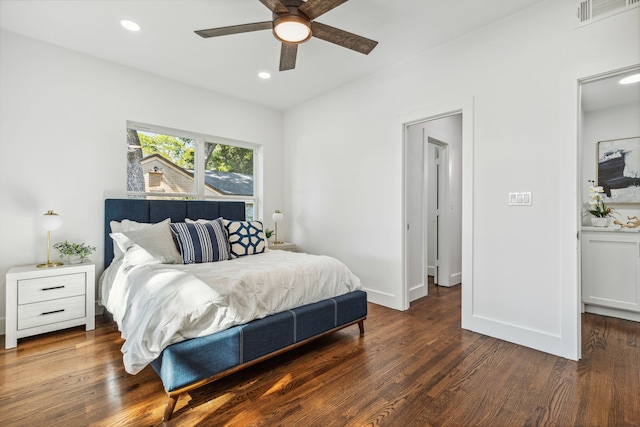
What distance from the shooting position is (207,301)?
6.00 feet

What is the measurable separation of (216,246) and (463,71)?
294 centimetres

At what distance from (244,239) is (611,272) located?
3.89 metres

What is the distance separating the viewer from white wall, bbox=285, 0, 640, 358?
2.29 metres

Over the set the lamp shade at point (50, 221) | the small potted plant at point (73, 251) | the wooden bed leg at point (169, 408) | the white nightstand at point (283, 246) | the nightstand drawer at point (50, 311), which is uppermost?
the lamp shade at point (50, 221)

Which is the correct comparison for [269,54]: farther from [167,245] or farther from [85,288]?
[85,288]

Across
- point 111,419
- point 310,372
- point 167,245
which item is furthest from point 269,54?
point 111,419

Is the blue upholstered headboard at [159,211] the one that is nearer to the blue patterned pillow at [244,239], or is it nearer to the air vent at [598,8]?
the blue patterned pillow at [244,239]

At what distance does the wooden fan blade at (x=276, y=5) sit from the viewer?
1997 millimetres

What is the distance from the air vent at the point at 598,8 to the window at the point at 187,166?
3908 millimetres

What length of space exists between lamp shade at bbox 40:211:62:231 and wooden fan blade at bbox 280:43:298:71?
251cm

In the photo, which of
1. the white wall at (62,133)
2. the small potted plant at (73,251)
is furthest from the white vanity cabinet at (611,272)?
the small potted plant at (73,251)

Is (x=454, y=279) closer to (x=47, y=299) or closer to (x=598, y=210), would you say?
(x=598, y=210)

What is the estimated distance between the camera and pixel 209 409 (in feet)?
5.68

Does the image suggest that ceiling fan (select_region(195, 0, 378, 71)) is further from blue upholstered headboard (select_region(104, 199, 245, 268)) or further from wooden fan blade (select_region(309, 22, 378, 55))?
blue upholstered headboard (select_region(104, 199, 245, 268))
